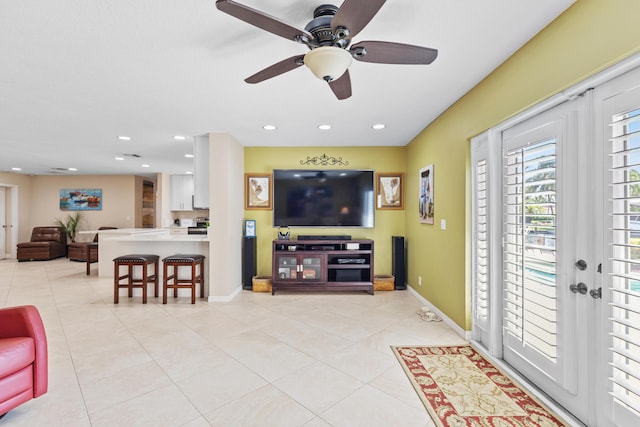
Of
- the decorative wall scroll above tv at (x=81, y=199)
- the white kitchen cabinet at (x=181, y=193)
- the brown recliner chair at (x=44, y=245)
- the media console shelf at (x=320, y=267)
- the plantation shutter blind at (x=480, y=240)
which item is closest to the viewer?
the plantation shutter blind at (x=480, y=240)

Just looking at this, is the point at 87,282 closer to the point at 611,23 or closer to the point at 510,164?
the point at 510,164

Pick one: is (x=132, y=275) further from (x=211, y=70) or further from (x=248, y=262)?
(x=211, y=70)

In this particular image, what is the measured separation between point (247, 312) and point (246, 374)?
1438 millimetres

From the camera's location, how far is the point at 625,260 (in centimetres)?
136

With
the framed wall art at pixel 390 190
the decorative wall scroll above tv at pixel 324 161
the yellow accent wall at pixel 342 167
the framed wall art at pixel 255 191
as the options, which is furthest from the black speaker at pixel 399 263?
Answer: the framed wall art at pixel 255 191

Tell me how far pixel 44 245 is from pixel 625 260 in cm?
1022

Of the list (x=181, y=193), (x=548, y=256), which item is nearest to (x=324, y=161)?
(x=548, y=256)

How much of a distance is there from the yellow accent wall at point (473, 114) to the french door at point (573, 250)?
5.9 inches

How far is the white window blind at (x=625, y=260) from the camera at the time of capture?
1337mm

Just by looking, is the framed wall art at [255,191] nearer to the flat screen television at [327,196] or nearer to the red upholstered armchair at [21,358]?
the flat screen television at [327,196]

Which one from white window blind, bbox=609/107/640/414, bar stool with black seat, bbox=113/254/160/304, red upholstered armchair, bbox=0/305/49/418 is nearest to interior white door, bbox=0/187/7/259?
bar stool with black seat, bbox=113/254/160/304

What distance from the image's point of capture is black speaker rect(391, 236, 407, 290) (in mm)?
4586

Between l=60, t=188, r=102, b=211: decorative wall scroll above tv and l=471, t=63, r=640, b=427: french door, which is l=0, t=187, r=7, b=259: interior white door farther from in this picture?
l=471, t=63, r=640, b=427: french door

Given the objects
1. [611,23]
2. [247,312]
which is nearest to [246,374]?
[247,312]
